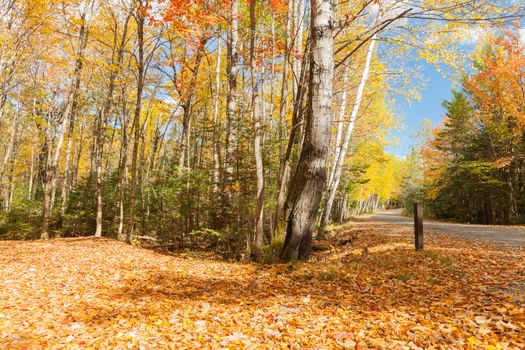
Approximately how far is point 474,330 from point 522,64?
2124cm

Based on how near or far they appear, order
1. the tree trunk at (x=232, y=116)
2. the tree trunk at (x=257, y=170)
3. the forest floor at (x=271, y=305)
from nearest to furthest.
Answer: the forest floor at (x=271, y=305)
the tree trunk at (x=257, y=170)
the tree trunk at (x=232, y=116)

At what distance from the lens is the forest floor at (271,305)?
2732 millimetres

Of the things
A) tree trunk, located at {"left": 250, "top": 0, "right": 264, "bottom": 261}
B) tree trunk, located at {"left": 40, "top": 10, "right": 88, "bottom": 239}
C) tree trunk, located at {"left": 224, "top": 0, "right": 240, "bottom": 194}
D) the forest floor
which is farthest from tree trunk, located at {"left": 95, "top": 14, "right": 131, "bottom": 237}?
tree trunk, located at {"left": 250, "top": 0, "right": 264, "bottom": 261}

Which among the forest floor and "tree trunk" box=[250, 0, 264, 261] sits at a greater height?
"tree trunk" box=[250, 0, 264, 261]

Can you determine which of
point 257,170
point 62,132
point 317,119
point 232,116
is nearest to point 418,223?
point 317,119

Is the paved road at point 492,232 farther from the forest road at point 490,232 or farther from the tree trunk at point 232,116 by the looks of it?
the tree trunk at point 232,116

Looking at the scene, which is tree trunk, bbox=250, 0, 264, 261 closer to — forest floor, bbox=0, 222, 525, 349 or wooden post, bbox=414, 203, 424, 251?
forest floor, bbox=0, 222, 525, 349

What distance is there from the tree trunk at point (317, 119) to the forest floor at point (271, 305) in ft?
3.31

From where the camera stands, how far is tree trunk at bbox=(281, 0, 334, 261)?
5008 millimetres

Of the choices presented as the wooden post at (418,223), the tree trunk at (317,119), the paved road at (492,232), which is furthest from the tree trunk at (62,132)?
the paved road at (492,232)

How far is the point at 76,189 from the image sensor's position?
1463cm

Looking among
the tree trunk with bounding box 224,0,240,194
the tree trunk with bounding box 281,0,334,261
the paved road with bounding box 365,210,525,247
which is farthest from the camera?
the paved road with bounding box 365,210,525,247

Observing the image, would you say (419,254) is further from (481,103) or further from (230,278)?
(481,103)

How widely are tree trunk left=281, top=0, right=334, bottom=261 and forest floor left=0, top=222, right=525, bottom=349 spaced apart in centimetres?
101
